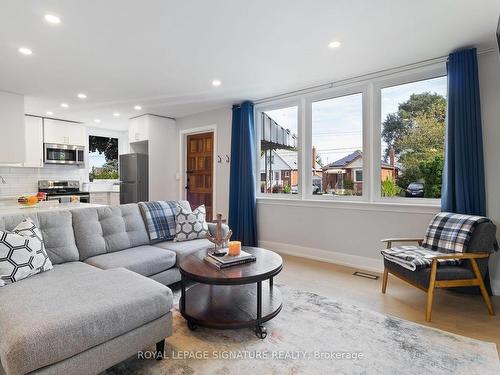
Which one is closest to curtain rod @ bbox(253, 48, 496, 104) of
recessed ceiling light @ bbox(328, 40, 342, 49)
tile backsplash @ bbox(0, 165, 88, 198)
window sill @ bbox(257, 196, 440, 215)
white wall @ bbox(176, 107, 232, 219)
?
white wall @ bbox(176, 107, 232, 219)

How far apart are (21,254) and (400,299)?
10.5 feet

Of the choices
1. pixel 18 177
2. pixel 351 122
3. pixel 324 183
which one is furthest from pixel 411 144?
pixel 18 177

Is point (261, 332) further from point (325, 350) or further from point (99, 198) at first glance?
point (99, 198)

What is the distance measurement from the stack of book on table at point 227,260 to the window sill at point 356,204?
193 cm

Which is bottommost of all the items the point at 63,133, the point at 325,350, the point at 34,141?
the point at 325,350

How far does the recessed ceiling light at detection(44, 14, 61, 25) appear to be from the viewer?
2.31 meters

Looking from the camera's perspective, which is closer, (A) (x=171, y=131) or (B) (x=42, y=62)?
(B) (x=42, y=62)

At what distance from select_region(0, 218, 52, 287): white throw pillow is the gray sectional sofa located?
63mm

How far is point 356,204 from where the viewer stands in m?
3.76

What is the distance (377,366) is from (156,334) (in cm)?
138

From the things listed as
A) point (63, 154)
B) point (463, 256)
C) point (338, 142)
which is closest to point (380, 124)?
point (338, 142)

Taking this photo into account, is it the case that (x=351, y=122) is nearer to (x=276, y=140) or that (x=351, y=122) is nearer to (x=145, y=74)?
(x=276, y=140)

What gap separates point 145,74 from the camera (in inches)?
141

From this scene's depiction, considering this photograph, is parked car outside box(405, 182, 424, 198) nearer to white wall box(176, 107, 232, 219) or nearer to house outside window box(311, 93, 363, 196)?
house outside window box(311, 93, 363, 196)
